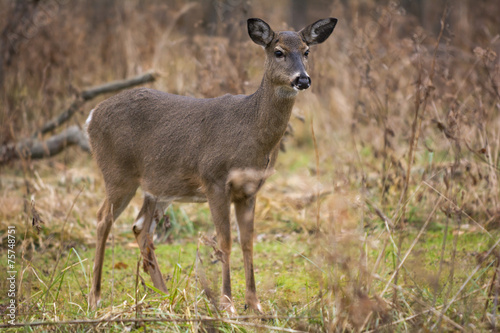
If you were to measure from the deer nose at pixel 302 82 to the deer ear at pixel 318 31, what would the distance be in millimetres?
609

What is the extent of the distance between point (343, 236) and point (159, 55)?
21.9 ft

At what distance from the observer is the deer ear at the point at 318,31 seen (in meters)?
4.48

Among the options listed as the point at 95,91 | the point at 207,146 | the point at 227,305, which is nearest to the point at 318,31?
the point at 207,146

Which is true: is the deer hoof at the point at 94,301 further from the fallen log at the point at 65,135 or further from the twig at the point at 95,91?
the twig at the point at 95,91

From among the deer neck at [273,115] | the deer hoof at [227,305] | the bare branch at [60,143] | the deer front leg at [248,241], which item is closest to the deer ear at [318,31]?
the deer neck at [273,115]

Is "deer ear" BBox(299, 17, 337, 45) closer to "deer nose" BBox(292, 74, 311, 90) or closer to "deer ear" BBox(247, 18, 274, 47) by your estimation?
"deer ear" BBox(247, 18, 274, 47)

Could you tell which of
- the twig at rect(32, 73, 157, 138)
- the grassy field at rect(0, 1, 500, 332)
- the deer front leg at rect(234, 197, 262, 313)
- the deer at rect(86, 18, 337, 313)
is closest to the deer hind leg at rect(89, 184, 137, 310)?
the deer at rect(86, 18, 337, 313)

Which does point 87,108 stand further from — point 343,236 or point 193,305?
point 343,236

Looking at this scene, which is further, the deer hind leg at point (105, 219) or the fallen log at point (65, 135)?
the fallen log at point (65, 135)

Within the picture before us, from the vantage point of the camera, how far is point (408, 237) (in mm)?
5328

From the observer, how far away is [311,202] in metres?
6.73

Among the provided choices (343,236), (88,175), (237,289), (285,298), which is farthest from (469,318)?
(88,175)

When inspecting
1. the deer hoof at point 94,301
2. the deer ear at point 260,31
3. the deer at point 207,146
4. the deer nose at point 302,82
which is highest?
the deer ear at point 260,31

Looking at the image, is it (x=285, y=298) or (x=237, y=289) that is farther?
(x=237, y=289)
